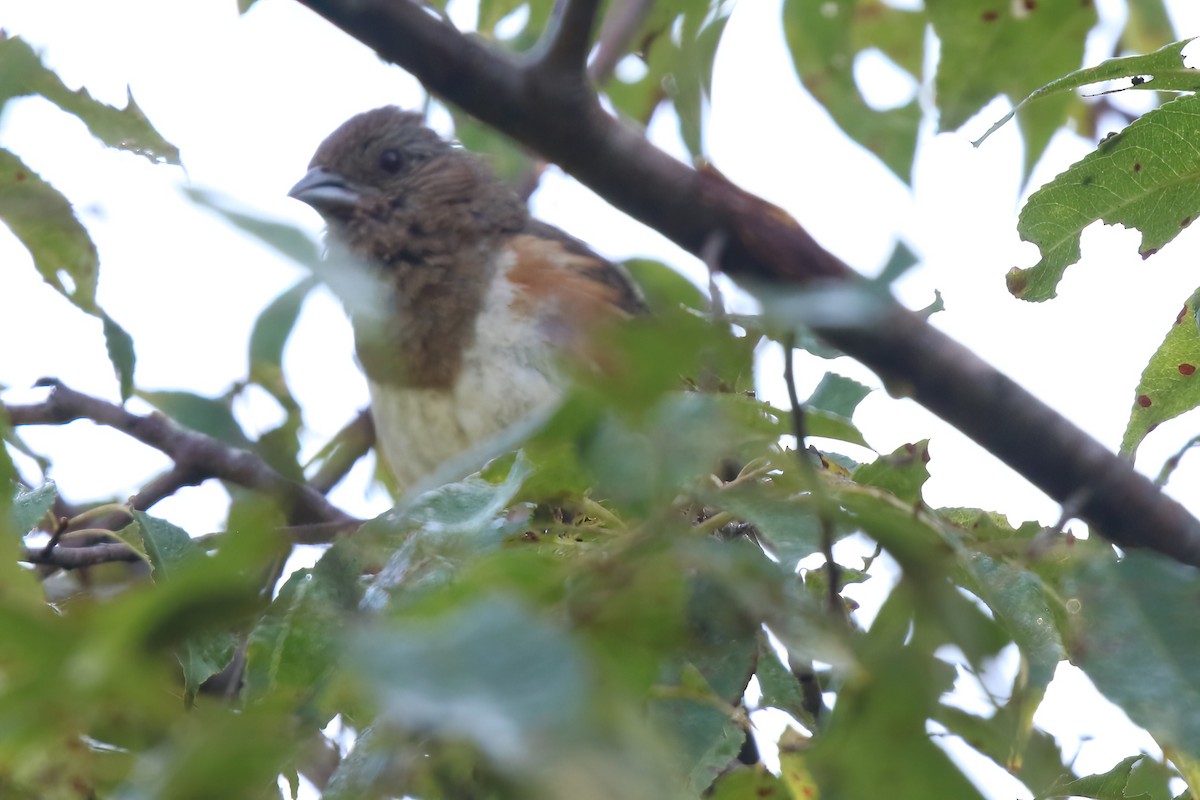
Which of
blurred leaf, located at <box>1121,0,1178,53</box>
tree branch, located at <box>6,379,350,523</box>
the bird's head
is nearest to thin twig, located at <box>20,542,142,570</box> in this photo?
tree branch, located at <box>6,379,350,523</box>

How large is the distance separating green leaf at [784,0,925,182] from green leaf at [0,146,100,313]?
55.9 inches

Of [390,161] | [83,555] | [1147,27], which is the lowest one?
[83,555]

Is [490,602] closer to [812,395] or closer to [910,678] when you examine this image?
[910,678]

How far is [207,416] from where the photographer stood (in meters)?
1.88

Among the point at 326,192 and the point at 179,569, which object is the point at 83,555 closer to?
the point at 179,569

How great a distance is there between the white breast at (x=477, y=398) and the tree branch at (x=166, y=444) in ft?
1.94

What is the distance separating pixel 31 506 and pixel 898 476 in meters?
1.23

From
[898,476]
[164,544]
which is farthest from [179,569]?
[898,476]

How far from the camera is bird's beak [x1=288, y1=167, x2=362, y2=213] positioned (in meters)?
4.56

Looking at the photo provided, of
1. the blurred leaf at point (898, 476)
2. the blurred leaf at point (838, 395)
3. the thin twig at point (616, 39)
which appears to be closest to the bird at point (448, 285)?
the thin twig at point (616, 39)

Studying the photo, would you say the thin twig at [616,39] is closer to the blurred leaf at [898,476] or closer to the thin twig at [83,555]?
the thin twig at [83,555]

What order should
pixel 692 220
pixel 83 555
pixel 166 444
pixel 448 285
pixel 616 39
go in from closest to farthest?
pixel 692 220
pixel 83 555
pixel 166 444
pixel 616 39
pixel 448 285

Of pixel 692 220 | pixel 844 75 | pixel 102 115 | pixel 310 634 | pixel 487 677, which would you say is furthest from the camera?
pixel 844 75

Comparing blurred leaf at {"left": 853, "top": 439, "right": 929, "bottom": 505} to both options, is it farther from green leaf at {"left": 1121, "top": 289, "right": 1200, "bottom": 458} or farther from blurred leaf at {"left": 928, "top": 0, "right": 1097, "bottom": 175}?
blurred leaf at {"left": 928, "top": 0, "right": 1097, "bottom": 175}
